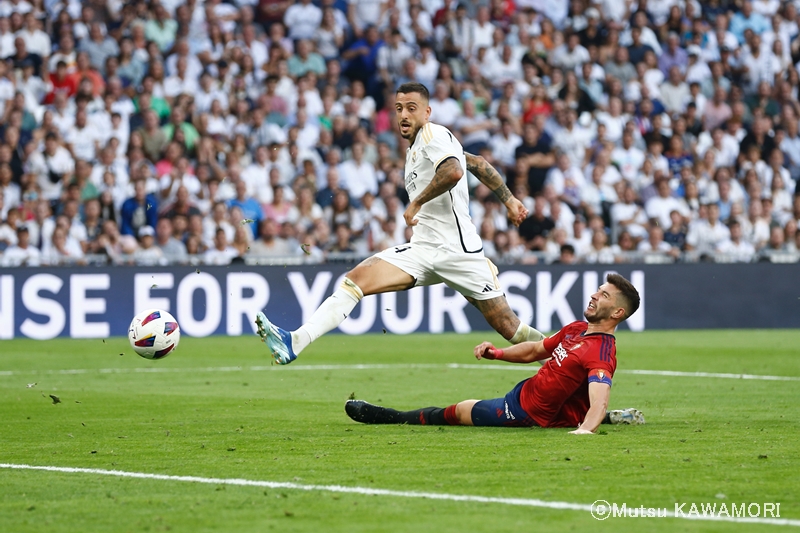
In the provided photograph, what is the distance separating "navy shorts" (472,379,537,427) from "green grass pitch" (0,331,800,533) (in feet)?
0.44

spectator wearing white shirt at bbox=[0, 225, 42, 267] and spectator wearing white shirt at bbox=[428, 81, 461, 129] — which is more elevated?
spectator wearing white shirt at bbox=[428, 81, 461, 129]

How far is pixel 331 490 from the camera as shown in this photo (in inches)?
239

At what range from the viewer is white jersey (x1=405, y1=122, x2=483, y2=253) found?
935 cm

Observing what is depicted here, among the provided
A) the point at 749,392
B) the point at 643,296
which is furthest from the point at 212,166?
the point at 749,392

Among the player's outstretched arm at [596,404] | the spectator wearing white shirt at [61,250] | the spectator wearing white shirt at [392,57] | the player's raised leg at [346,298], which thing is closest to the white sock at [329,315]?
the player's raised leg at [346,298]

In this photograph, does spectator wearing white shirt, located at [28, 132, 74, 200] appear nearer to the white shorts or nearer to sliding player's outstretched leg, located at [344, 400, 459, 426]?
the white shorts

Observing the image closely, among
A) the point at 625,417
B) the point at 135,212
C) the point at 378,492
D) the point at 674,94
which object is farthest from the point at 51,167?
the point at 378,492

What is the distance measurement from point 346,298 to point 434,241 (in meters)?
0.87

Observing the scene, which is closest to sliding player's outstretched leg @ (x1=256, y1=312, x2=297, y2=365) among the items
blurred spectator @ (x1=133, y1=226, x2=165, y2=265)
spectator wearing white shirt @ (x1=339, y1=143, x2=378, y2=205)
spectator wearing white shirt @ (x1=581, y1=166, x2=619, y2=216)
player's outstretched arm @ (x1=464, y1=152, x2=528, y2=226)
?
player's outstretched arm @ (x1=464, y1=152, x2=528, y2=226)

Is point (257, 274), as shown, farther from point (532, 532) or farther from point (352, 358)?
point (532, 532)

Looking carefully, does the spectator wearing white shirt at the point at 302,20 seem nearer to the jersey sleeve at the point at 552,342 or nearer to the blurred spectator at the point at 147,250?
the blurred spectator at the point at 147,250

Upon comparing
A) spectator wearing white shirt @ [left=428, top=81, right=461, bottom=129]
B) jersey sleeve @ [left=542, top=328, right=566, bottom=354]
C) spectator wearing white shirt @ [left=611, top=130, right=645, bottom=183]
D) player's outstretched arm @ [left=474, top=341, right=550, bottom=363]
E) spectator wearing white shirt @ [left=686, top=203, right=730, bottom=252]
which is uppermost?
spectator wearing white shirt @ [left=428, top=81, right=461, bottom=129]

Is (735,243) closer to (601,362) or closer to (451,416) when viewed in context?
(451,416)

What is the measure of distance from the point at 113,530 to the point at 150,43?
56.3 ft
